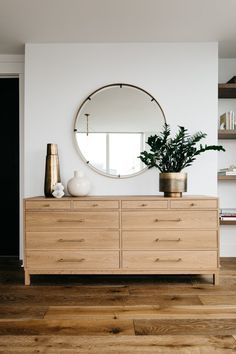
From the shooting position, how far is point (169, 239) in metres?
2.68

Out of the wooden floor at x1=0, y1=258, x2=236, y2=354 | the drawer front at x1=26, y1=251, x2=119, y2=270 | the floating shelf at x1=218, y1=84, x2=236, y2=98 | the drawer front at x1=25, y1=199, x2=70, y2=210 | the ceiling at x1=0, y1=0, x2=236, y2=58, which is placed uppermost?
the ceiling at x1=0, y1=0, x2=236, y2=58

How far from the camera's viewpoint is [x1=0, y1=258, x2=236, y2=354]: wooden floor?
5.58ft

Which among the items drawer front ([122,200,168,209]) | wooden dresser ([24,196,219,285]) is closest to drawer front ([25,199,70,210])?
Answer: wooden dresser ([24,196,219,285])

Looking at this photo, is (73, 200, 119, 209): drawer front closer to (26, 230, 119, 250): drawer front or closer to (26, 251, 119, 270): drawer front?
(26, 230, 119, 250): drawer front

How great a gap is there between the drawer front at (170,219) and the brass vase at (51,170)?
74cm

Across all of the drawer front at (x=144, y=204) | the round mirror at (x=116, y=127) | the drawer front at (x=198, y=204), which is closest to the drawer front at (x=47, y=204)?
the drawer front at (x=144, y=204)

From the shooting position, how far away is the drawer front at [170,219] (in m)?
2.68

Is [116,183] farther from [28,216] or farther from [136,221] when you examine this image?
[28,216]

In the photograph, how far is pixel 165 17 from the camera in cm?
268

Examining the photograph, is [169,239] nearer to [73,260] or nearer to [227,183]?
[73,260]

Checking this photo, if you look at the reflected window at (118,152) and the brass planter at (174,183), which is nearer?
the brass planter at (174,183)

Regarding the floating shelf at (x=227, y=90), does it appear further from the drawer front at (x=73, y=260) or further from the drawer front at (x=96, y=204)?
the drawer front at (x=73, y=260)

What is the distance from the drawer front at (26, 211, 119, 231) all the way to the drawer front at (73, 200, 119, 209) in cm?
5

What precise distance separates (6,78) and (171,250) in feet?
8.56
